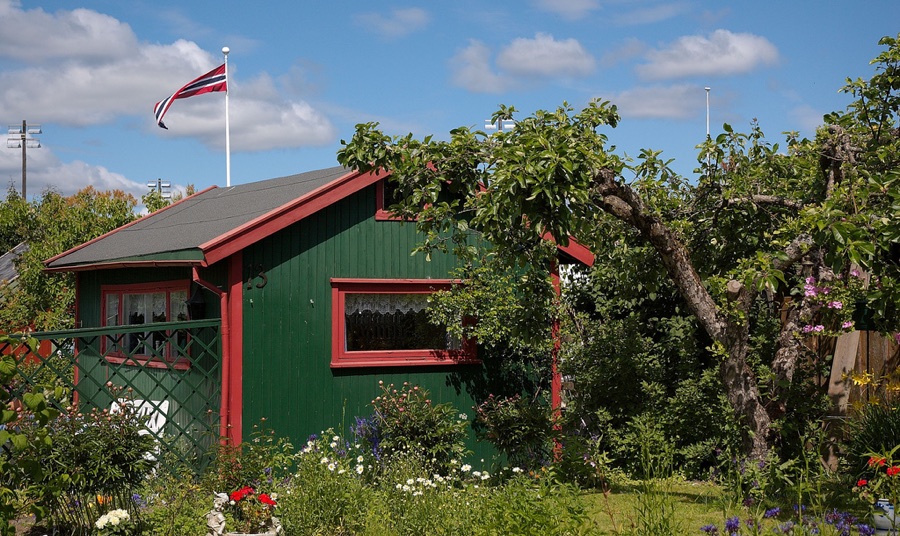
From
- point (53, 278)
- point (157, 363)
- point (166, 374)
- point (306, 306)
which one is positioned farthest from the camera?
point (53, 278)

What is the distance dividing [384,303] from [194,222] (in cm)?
355

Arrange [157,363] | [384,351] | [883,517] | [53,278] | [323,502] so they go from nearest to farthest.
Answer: [883,517] < [323,502] < [384,351] < [157,363] < [53,278]

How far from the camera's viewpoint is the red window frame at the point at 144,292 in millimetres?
11352

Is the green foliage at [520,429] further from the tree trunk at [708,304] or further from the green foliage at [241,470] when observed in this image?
the green foliage at [241,470]

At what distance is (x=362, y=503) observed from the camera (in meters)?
7.75

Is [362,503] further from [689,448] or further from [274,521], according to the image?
[689,448]

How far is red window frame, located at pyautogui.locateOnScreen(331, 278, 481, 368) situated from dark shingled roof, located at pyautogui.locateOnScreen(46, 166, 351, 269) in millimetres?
1310

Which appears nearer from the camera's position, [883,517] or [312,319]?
[883,517]

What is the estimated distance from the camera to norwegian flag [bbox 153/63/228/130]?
58.6 feet

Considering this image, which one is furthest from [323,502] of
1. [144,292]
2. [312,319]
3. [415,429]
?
[144,292]

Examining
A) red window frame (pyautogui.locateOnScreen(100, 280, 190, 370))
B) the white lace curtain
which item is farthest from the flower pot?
red window frame (pyautogui.locateOnScreen(100, 280, 190, 370))

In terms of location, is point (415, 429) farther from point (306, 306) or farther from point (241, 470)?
point (241, 470)

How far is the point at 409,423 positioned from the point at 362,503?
2.84m

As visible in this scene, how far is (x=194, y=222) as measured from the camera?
13.3 metres
